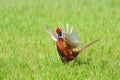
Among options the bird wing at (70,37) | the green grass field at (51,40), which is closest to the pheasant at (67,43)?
the bird wing at (70,37)

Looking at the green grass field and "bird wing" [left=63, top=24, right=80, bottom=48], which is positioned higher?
A: "bird wing" [left=63, top=24, right=80, bottom=48]

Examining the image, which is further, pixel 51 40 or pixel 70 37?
pixel 51 40

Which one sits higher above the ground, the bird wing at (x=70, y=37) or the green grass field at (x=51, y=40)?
the bird wing at (x=70, y=37)

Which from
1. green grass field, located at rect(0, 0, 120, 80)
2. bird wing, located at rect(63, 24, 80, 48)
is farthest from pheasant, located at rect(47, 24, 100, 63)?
green grass field, located at rect(0, 0, 120, 80)

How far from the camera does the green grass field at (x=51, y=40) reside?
6102 mm

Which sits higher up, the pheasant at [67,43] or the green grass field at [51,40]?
the pheasant at [67,43]

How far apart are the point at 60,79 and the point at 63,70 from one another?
1.31 ft

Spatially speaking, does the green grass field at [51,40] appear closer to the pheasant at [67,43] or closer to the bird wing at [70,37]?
the pheasant at [67,43]

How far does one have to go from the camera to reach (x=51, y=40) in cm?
852

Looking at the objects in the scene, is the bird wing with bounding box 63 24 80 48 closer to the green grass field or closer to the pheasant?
the pheasant

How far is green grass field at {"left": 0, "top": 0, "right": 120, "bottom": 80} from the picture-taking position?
6.10 m

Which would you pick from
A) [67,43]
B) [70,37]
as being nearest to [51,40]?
[67,43]

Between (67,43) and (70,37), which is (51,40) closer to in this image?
(67,43)

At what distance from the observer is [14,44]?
8133mm
